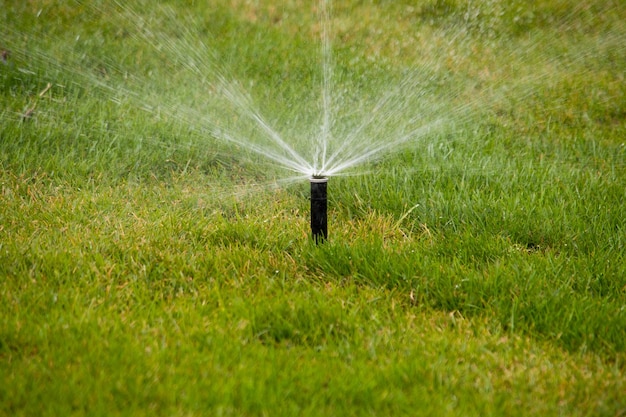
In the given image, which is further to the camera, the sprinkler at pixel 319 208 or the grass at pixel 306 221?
the sprinkler at pixel 319 208

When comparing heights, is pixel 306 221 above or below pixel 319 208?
below

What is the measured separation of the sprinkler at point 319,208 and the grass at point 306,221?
85mm

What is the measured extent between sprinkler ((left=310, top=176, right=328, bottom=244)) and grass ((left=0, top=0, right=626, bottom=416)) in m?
0.09

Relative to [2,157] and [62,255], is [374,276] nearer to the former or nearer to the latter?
[62,255]

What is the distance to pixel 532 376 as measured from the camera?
220 centimetres

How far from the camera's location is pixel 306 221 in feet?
11.0

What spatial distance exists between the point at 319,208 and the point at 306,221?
48 cm

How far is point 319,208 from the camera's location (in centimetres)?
289

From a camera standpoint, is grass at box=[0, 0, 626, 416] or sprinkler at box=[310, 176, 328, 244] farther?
sprinkler at box=[310, 176, 328, 244]

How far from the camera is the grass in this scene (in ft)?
7.04

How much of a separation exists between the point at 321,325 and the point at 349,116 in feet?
7.83

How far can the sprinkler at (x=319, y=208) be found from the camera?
2.83 metres

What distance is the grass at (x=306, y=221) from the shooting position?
7.04 feet

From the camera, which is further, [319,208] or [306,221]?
[306,221]
